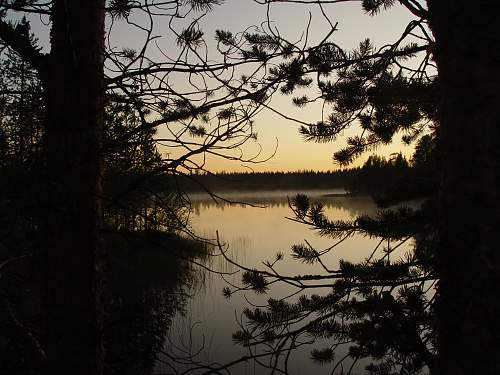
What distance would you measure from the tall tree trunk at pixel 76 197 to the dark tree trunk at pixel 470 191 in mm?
1530

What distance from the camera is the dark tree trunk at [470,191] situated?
1.25 metres

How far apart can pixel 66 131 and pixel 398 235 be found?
187cm

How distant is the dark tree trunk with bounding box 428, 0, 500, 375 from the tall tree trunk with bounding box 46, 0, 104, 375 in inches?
60.2

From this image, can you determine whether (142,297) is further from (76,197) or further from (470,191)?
(470,191)

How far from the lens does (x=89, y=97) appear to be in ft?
7.33

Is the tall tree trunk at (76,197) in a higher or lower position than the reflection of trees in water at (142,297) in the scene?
higher

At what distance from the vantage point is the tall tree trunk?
2.12 metres

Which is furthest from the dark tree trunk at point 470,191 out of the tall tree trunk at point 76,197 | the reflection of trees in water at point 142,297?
the tall tree trunk at point 76,197

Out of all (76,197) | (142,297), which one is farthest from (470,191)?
(142,297)

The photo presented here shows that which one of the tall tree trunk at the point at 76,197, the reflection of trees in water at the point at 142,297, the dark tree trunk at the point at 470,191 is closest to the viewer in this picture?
the dark tree trunk at the point at 470,191

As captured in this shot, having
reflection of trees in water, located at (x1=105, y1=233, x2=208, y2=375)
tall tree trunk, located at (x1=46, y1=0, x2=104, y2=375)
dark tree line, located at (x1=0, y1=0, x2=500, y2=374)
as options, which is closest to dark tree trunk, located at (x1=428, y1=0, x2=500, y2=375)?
dark tree line, located at (x1=0, y1=0, x2=500, y2=374)

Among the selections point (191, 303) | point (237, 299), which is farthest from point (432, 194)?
point (237, 299)

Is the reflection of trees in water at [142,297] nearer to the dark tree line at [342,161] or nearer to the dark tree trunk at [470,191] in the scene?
the dark tree line at [342,161]

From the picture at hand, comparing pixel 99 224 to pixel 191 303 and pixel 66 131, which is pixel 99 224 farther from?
pixel 191 303
